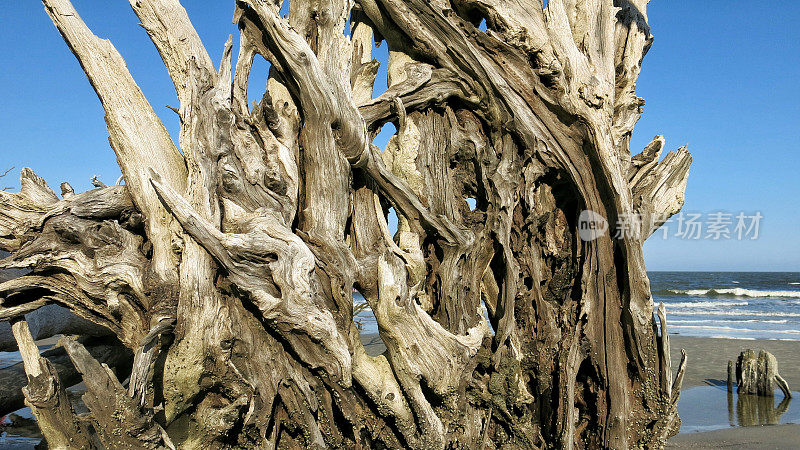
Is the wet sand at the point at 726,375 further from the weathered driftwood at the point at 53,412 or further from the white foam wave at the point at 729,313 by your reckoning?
the white foam wave at the point at 729,313

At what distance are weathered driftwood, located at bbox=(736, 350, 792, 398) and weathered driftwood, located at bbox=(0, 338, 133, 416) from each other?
26.0ft

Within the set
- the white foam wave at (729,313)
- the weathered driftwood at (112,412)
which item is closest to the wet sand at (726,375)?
the weathered driftwood at (112,412)

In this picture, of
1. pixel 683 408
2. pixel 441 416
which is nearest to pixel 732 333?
pixel 683 408

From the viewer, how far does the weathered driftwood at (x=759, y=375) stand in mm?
7496

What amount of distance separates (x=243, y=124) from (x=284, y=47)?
595mm

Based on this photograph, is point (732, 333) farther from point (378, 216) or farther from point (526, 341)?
point (378, 216)

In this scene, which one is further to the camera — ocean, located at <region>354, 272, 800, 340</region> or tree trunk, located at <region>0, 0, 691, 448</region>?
ocean, located at <region>354, 272, 800, 340</region>

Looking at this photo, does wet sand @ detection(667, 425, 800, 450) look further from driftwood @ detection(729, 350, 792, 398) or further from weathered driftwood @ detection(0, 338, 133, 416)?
weathered driftwood @ detection(0, 338, 133, 416)

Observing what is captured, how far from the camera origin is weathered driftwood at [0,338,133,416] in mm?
4395

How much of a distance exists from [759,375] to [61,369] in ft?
27.9

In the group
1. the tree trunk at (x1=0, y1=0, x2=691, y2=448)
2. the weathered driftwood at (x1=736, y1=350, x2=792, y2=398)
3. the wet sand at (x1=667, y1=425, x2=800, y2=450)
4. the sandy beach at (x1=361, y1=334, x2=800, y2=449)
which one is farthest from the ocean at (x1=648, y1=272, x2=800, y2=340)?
the tree trunk at (x1=0, y1=0, x2=691, y2=448)

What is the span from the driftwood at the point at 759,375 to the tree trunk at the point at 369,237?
14.3 feet

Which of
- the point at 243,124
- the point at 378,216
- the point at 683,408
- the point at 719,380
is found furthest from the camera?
the point at 719,380

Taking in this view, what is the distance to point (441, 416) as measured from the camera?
12.6ft
